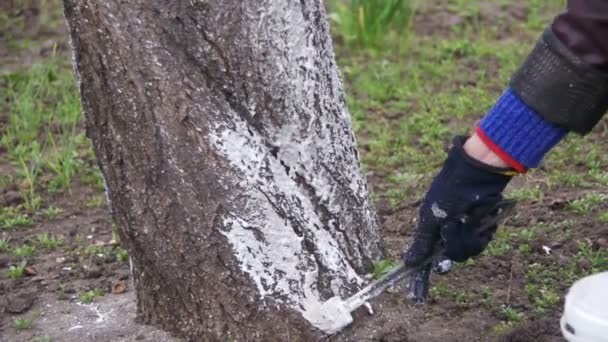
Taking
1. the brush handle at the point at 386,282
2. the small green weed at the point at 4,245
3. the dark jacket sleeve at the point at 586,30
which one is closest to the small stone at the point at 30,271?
the small green weed at the point at 4,245

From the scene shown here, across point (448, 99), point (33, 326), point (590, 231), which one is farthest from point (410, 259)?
point (448, 99)

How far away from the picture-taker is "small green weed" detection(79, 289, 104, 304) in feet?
9.72

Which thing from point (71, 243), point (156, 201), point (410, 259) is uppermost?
point (156, 201)

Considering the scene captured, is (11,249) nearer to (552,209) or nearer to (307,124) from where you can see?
(307,124)

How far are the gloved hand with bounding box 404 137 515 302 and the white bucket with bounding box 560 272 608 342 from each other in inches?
11.0

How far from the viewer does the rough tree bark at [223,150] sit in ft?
7.96

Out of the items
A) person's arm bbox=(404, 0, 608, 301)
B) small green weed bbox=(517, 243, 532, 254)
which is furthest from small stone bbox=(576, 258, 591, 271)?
person's arm bbox=(404, 0, 608, 301)

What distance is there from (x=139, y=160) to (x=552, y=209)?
1.49 metres

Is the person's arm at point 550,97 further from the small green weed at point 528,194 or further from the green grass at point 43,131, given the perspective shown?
the green grass at point 43,131

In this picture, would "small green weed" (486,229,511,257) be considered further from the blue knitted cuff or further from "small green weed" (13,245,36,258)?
"small green weed" (13,245,36,258)

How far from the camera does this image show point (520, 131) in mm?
2174

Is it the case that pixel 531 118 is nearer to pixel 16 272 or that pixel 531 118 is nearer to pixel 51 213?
pixel 16 272

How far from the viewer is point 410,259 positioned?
2521 mm

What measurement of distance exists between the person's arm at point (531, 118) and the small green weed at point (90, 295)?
111 cm
